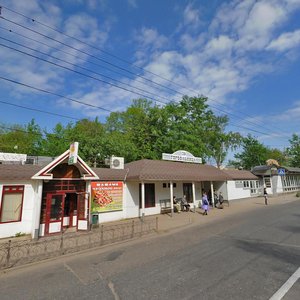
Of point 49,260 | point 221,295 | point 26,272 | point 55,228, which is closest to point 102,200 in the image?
point 55,228

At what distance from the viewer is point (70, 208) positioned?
15180mm

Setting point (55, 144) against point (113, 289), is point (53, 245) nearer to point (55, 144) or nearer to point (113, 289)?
point (113, 289)

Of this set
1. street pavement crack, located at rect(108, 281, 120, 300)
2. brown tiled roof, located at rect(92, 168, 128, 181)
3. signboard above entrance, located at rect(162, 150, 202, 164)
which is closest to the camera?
street pavement crack, located at rect(108, 281, 120, 300)

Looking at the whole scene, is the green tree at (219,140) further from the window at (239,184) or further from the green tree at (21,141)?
the green tree at (21,141)

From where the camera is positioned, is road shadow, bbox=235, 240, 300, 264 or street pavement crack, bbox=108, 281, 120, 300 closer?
street pavement crack, bbox=108, 281, 120, 300

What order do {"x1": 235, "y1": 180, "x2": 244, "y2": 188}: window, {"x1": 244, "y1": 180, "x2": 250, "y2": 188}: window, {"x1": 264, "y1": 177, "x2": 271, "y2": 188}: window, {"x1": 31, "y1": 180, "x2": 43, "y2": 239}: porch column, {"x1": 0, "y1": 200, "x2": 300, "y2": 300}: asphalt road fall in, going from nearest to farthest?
{"x1": 0, "y1": 200, "x2": 300, "y2": 300}: asphalt road
{"x1": 31, "y1": 180, "x2": 43, "y2": 239}: porch column
{"x1": 235, "y1": 180, "x2": 244, "y2": 188}: window
{"x1": 244, "y1": 180, "x2": 250, "y2": 188}: window
{"x1": 264, "y1": 177, "x2": 271, "y2": 188}: window

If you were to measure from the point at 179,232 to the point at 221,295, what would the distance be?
8.23 metres

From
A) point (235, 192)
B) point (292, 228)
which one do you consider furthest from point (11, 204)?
point (235, 192)

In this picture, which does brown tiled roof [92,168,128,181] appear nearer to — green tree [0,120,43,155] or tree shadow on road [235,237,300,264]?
tree shadow on road [235,237,300,264]

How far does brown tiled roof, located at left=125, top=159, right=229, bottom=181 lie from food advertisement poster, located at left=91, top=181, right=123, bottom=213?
1417 mm

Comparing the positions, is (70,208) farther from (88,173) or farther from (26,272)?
(26,272)

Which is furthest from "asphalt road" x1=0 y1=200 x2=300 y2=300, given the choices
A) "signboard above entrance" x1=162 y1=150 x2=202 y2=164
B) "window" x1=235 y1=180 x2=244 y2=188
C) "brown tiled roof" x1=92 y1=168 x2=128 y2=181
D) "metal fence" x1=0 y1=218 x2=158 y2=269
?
"window" x1=235 y1=180 x2=244 y2=188

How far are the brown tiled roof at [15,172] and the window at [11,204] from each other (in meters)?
0.63

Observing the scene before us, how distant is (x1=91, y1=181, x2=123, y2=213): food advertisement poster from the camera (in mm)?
17047
